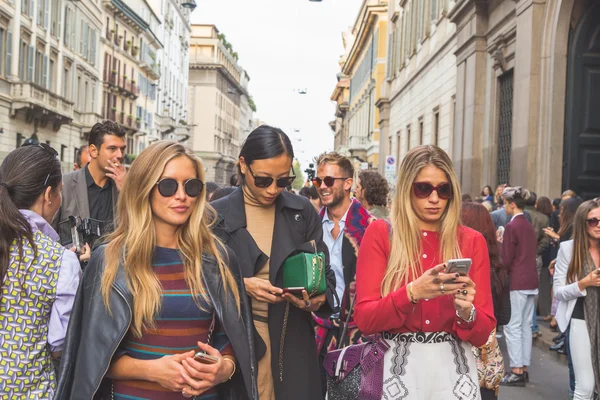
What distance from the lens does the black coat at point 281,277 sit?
4.20 metres

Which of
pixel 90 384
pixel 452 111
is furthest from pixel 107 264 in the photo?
pixel 452 111

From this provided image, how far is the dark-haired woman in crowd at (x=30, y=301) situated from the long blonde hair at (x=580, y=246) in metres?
4.53

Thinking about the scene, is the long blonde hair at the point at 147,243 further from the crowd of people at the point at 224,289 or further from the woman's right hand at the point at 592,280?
the woman's right hand at the point at 592,280

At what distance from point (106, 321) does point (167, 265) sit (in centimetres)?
35

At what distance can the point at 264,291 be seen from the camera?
3984mm

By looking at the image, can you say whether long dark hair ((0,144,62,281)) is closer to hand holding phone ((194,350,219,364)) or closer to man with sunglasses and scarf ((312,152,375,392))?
hand holding phone ((194,350,219,364))

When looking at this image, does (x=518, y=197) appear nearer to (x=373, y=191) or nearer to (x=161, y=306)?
(x=373, y=191)

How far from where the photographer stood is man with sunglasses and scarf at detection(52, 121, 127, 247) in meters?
5.96

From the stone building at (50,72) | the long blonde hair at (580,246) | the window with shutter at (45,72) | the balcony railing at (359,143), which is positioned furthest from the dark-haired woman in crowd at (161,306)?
the balcony railing at (359,143)

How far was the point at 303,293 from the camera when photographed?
4.00 metres

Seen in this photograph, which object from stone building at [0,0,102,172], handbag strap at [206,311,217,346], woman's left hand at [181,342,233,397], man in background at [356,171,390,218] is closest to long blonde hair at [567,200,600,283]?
man in background at [356,171,390,218]

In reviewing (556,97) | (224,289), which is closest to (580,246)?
(224,289)

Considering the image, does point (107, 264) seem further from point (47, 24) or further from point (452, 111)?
point (47, 24)

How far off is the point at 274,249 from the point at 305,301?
385 millimetres
